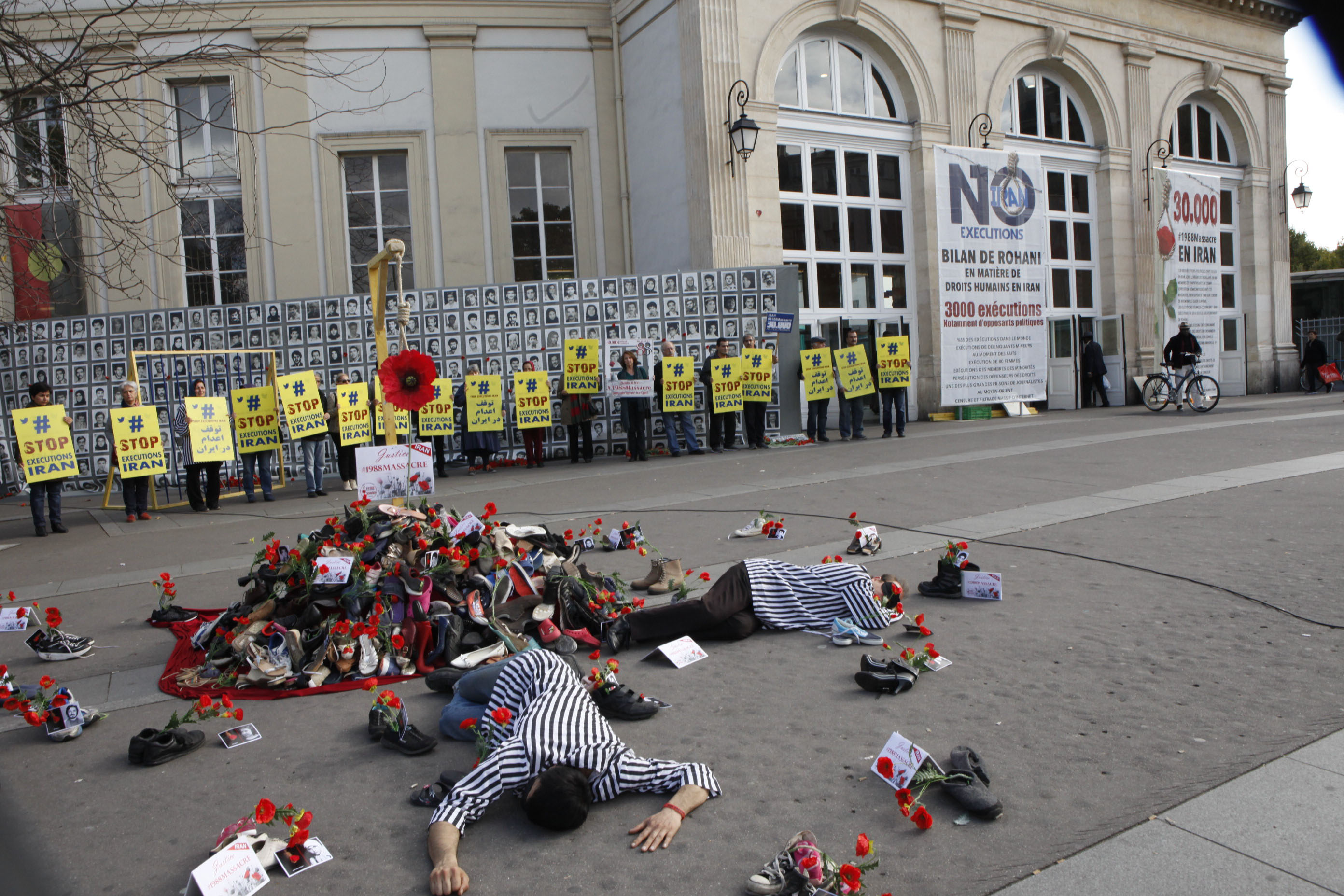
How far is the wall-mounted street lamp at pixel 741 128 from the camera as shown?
58.6 ft

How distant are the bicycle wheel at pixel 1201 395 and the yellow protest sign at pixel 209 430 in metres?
18.7

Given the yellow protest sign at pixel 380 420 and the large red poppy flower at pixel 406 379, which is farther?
the yellow protest sign at pixel 380 420

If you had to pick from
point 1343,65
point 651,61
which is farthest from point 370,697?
point 651,61

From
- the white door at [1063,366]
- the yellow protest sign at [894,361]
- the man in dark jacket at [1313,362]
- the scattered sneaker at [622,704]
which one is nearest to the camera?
the scattered sneaker at [622,704]

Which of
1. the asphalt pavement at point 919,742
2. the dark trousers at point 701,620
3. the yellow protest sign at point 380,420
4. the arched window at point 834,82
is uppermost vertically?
the arched window at point 834,82

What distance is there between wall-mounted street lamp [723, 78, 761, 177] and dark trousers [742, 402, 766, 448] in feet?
16.3

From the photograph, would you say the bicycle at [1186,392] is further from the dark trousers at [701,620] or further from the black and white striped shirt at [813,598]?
the dark trousers at [701,620]

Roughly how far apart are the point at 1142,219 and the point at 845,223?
9.90 metres

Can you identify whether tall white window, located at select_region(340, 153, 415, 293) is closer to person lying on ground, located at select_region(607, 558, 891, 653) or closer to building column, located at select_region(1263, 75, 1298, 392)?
person lying on ground, located at select_region(607, 558, 891, 653)

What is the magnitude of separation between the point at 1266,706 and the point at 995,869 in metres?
1.92

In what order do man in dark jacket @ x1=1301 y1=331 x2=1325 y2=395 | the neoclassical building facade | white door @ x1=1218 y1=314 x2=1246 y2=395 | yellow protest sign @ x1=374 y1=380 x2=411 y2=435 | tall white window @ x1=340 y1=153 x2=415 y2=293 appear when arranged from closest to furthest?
yellow protest sign @ x1=374 y1=380 x2=411 y2=435, the neoclassical building facade, tall white window @ x1=340 y1=153 x2=415 y2=293, man in dark jacket @ x1=1301 y1=331 x2=1325 y2=395, white door @ x1=1218 y1=314 x2=1246 y2=395

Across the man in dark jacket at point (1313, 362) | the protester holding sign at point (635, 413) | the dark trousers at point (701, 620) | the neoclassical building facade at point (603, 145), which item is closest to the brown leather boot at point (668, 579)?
the dark trousers at point (701, 620)

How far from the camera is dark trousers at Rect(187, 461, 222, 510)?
13.0 metres

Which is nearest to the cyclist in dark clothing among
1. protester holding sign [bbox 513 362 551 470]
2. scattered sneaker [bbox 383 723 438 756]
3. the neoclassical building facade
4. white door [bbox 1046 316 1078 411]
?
white door [bbox 1046 316 1078 411]
